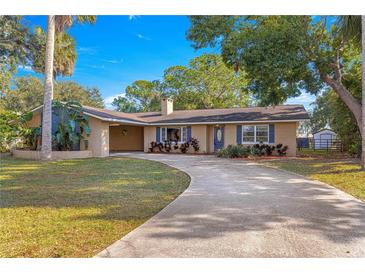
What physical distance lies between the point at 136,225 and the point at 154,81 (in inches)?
1296

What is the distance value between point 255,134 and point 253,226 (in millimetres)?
13349

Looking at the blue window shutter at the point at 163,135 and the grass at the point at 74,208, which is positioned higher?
the blue window shutter at the point at 163,135

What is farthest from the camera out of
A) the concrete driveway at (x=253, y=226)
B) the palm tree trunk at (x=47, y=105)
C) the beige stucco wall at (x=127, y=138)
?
the beige stucco wall at (x=127, y=138)

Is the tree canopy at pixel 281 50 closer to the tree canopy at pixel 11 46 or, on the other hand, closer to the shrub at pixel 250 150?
the shrub at pixel 250 150

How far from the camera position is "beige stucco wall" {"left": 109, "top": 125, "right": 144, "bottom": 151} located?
21875 millimetres

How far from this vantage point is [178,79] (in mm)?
31734

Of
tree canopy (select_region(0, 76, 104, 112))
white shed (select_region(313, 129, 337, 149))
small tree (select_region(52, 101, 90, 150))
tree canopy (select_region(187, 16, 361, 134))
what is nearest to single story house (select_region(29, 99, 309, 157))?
small tree (select_region(52, 101, 90, 150))

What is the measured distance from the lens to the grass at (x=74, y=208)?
3.31 metres

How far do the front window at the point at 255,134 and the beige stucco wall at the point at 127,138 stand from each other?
29.2 feet

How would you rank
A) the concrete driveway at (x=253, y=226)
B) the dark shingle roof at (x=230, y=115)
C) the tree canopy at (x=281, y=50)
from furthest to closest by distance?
the dark shingle roof at (x=230, y=115) → the tree canopy at (x=281, y=50) → the concrete driveway at (x=253, y=226)

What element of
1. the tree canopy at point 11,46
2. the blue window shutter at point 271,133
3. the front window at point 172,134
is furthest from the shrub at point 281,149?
the tree canopy at point 11,46

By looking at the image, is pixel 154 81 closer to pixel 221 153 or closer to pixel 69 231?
pixel 221 153

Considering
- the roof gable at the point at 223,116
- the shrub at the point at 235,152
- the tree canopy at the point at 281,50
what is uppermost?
the tree canopy at the point at 281,50
